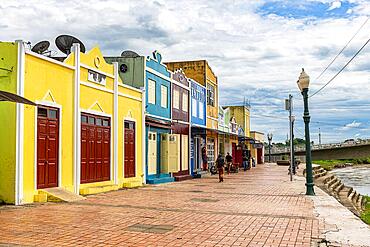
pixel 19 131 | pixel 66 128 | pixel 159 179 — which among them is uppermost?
pixel 66 128

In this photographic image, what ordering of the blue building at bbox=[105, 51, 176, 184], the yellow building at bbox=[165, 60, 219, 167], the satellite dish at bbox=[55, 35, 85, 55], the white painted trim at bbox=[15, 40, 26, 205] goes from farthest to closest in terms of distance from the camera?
the yellow building at bbox=[165, 60, 219, 167]
the blue building at bbox=[105, 51, 176, 184]
the satellite dish at bbox=[55, 35, 85, 55]
the white painted trim at bbox=[15, 40, 26, 205]

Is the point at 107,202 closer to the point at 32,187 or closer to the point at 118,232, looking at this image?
Result: the point at 32,187

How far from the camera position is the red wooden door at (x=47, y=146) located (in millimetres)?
13703

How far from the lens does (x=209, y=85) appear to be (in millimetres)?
34906

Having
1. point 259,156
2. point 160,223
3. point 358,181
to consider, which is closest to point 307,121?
point 160,223

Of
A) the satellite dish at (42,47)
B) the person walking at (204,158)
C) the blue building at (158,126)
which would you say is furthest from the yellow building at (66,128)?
the person walking at (204,158)

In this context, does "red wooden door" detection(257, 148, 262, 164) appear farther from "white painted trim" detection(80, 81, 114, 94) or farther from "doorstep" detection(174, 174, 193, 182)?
"white painted trim" detection(80, 81, 114, 94)

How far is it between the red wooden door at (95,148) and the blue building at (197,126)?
1175 cm

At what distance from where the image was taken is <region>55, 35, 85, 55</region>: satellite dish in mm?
17172

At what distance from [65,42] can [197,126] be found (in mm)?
13951

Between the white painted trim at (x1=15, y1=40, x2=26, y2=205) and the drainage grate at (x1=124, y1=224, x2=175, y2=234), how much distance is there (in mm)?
4434

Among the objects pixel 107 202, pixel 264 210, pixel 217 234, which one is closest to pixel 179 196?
pixel 107 202

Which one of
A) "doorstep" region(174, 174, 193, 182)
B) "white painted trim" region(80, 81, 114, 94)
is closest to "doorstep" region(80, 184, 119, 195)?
"white painted trim" region(80, 81, 114, 94)

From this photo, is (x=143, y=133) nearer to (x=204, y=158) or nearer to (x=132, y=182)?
(x=132, y=182)
